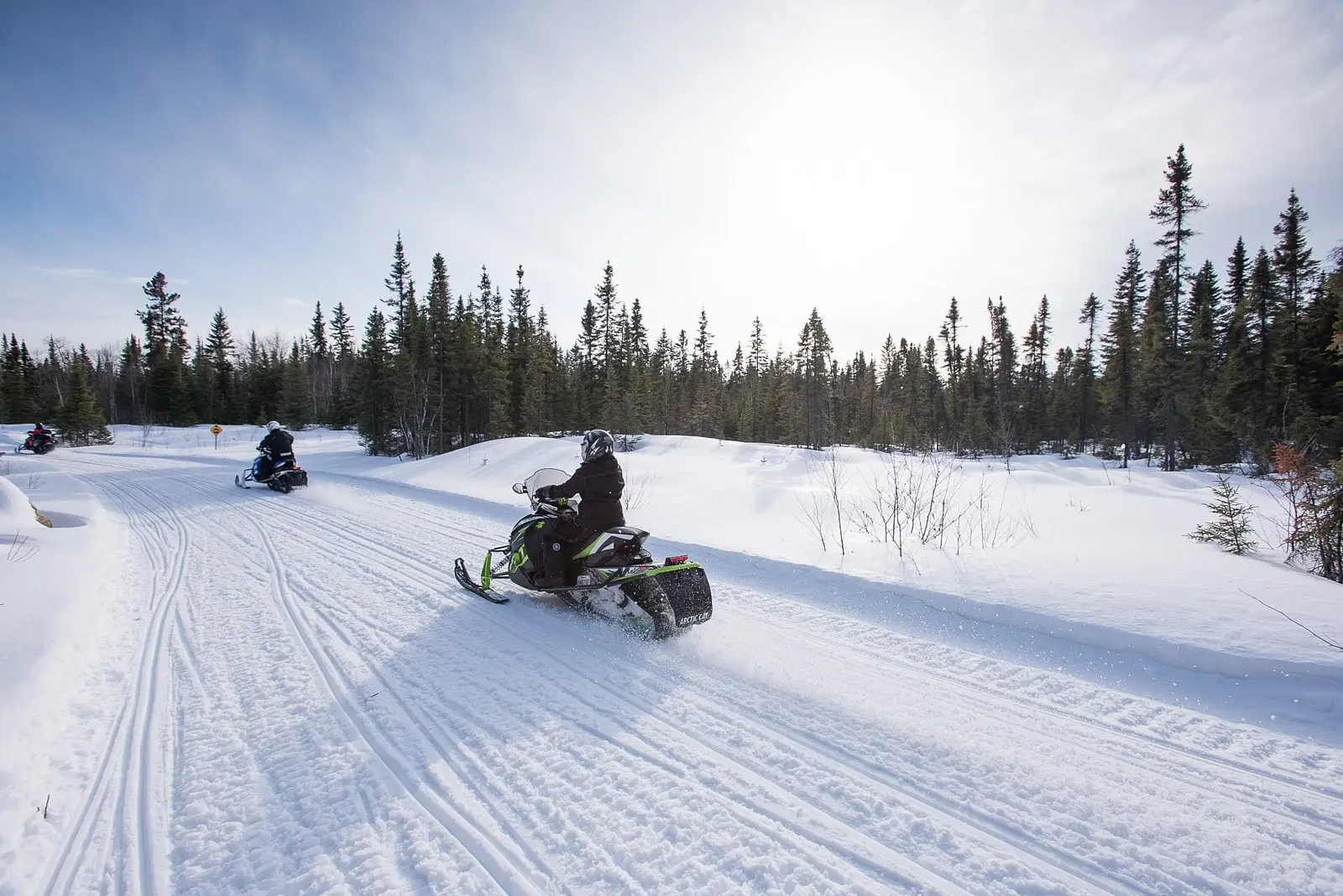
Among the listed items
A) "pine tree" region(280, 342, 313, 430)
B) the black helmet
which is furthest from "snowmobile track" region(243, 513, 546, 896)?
"pine tree" region(280, 342, 313, 430)

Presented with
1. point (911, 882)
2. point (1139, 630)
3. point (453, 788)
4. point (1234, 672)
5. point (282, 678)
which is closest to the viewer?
point (911, 882)

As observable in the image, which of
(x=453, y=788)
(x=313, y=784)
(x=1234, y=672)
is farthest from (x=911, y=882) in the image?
(x=1234, y=672)

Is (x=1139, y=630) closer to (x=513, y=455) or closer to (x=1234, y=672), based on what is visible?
(x=1234, y=672)

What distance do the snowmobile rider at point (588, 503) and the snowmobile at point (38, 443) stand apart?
3559 cm

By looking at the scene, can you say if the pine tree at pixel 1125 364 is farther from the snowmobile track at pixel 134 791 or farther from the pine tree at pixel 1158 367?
the snowmobile track at pixel 134 791

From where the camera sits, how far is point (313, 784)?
291 centimetres

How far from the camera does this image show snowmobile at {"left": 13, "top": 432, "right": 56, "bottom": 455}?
26719 mm

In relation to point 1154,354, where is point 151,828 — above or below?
below

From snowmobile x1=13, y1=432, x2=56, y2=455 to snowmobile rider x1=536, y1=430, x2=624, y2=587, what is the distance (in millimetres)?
35589

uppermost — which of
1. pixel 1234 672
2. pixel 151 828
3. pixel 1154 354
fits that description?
pixel 1154 354

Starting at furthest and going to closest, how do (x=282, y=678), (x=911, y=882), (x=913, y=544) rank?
(x=913, y=544) → (x=282, y=678) → (x=911, y=882)

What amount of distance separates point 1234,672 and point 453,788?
501 centimetres

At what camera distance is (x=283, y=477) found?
531 inches

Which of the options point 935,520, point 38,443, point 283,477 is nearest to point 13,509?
point 283,477
